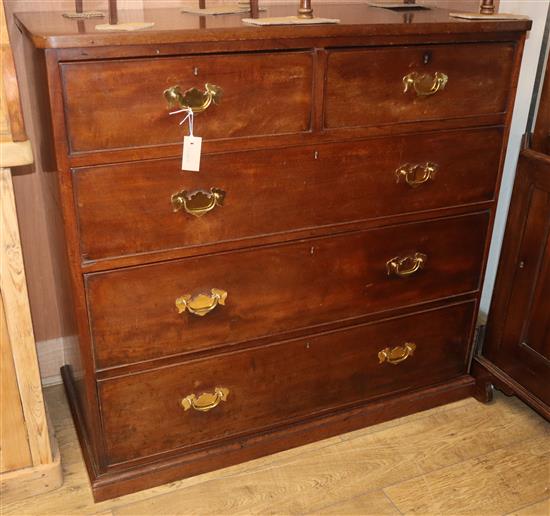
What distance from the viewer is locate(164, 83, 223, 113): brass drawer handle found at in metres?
1.31

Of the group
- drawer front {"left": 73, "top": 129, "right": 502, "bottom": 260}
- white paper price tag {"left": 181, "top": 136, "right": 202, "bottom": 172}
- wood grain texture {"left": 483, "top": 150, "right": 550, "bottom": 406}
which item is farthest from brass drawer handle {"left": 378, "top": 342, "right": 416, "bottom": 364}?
white paper price tag {"left": 181, "top": 136, "right": 202, "bottom": 172}

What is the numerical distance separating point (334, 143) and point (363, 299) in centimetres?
44

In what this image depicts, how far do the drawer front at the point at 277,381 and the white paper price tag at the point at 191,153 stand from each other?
19.5 inches

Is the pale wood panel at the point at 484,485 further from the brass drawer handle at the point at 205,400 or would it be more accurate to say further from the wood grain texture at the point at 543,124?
the wood grain texture at the point at 543,124

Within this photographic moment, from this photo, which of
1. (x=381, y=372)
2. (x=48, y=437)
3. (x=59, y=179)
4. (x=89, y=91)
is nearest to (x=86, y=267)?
(x=59, y=179)

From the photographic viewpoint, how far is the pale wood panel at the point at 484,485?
5.49 ft

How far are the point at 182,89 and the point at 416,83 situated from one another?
565 mm

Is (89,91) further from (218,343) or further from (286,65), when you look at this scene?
(218,343)

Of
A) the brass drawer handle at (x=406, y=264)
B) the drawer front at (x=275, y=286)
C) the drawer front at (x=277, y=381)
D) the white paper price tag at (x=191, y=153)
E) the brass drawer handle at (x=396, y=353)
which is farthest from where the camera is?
the brass drawer handle at (x=396, y=353)

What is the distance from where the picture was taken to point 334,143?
153 centimetres

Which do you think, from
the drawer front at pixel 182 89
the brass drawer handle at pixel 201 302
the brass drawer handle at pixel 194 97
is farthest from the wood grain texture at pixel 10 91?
the brass drawer handle at pixel 201 302

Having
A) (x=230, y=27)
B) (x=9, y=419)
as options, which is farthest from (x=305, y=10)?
(x=9, y=419)

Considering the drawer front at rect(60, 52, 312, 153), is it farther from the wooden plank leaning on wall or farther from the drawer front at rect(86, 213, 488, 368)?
the drawer front at rect(86, 213, 488, 368)

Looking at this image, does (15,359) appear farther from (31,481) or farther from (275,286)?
(275,286)
